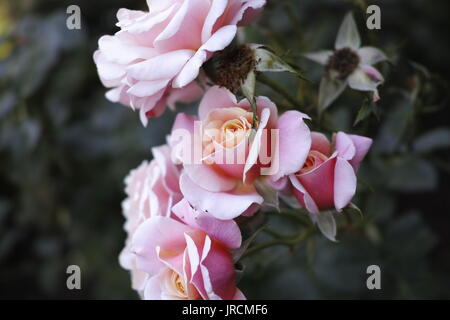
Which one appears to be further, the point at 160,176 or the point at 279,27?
the point at 279,27

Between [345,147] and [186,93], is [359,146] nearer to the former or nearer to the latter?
[345,147]

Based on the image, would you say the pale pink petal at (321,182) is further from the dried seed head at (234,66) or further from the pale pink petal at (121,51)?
the pale pink petal at (121,51)

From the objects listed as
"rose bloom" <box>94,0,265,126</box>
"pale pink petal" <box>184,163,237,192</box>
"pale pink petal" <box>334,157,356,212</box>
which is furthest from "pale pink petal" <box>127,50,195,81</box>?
"pale pink petal" <box>334,157,356,212</box>

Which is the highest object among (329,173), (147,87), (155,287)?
(147,87)

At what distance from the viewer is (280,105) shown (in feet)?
2.51

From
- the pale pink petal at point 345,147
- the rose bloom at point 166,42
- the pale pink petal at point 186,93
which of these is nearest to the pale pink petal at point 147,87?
the rose bloom at point 166,42

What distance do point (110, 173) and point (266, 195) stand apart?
93 centimetres

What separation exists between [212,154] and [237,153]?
3 cm

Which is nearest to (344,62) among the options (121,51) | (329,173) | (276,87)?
(276,87)

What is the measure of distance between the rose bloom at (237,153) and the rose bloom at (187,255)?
0.10ft

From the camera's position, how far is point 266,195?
0.67m

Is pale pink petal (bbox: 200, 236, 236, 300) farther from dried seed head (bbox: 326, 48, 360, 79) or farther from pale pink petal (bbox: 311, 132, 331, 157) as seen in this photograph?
dried seed head (bbox: 326, 48, 360, 79)
